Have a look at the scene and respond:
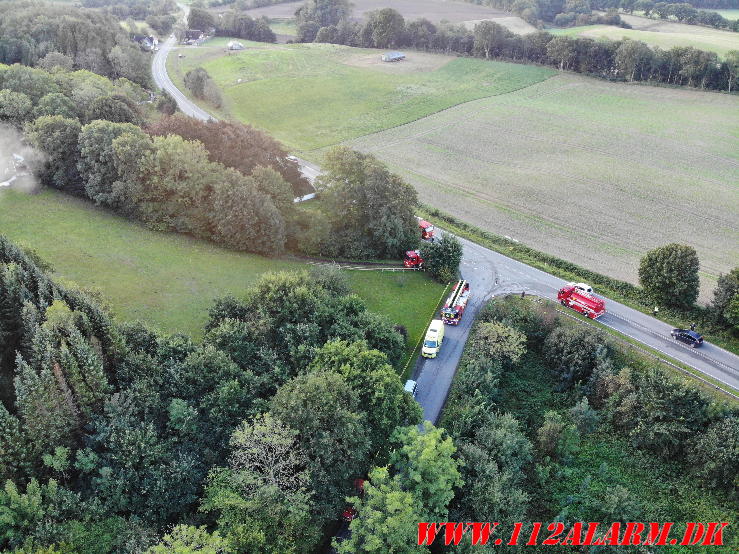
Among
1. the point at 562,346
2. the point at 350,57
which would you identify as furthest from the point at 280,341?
the point at 350,57

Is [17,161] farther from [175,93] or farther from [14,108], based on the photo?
[175,93]

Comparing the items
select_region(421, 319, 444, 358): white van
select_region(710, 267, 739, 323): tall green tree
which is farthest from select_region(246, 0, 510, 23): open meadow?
select_region(421, 319, 444, 358): white van

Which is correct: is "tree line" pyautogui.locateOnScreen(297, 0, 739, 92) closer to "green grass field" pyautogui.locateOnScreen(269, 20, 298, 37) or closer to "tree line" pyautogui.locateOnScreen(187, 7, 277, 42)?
"green grass field" pyautogui.locateOnScreen(269, 20, 298, 37)

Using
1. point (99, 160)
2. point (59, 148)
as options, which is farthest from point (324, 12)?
point (99, 160)

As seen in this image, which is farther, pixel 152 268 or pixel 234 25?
pixel 234 25

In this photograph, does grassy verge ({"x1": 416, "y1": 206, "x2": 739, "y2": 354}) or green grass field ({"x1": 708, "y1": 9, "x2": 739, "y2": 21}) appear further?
green grass field ({"x1": 708, "y1": 9, "x2": 739, "y2": 21})

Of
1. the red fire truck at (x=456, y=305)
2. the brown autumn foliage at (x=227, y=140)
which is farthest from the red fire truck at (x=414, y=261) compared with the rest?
the brown autumn foliage at (x=227, y=140)

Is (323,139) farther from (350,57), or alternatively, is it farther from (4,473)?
(4,473)
